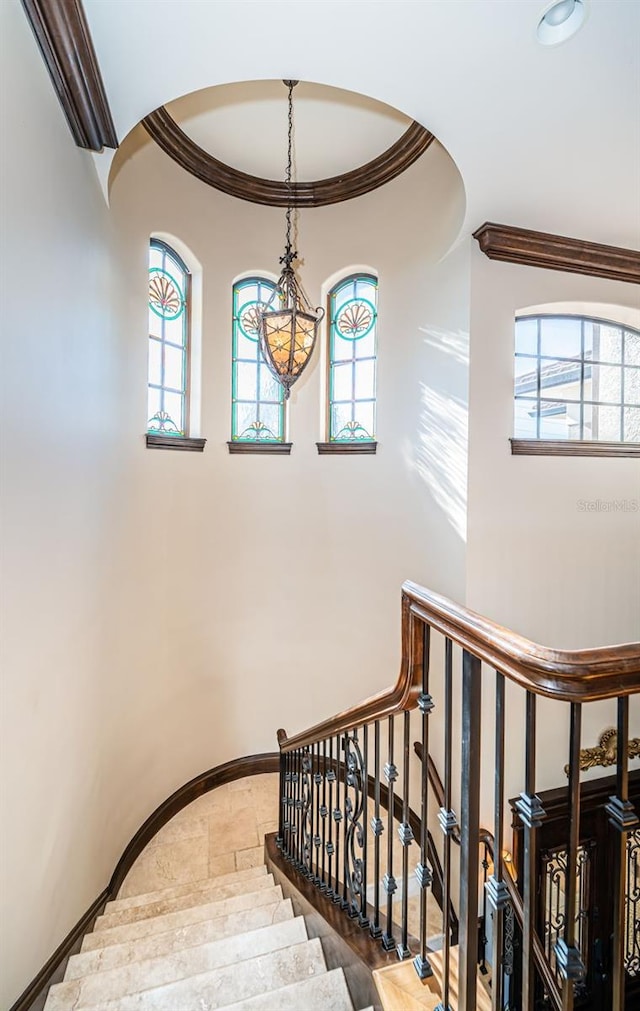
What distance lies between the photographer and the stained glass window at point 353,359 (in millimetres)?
4184

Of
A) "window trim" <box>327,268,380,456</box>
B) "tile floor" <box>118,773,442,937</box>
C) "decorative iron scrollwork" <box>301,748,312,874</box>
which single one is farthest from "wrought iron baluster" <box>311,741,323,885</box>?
"window trim" <box>327,268,380,456</box>

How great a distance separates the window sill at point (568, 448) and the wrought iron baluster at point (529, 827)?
9.58 ft

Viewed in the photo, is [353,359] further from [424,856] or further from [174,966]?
[174,966]

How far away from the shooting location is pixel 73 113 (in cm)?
200

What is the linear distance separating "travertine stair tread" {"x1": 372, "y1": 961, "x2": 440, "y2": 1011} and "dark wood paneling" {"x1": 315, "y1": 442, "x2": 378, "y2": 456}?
328cm

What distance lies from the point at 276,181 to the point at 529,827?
182 inches

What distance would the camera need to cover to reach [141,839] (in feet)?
10.9

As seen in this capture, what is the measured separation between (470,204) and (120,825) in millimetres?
4454

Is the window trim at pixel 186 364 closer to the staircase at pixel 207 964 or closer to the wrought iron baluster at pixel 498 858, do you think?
the staircase at pixel 207 964

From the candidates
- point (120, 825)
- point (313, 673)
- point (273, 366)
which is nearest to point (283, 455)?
point (273, 366)

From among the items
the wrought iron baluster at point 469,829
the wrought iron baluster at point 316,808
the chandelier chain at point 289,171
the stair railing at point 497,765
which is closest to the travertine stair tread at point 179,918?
the wrought iron baluster at point 316,808

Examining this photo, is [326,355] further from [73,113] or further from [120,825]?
[120,825]

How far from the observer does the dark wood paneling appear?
4.08m

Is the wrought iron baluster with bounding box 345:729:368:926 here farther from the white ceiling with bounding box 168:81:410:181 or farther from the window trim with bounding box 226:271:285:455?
the white ceiling with bounding box 168:81:410:181
